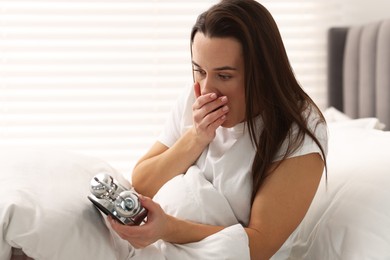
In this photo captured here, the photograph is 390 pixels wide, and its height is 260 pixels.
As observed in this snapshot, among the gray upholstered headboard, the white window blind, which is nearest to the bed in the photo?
the gray upholstered headboard

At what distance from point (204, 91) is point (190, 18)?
150 centimetres

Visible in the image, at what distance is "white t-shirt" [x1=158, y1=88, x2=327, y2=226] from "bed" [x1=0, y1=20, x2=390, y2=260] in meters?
0.05

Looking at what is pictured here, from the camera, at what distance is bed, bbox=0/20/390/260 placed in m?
1.19

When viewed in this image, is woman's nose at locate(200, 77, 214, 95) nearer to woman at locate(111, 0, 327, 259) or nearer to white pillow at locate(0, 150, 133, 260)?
woman at locate(111, 0, 327, 259)

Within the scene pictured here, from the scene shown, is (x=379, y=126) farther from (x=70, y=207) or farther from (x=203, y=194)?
(x=70, y=207)

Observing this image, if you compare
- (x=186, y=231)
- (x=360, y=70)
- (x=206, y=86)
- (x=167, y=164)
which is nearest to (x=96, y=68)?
(x=360, y=70)

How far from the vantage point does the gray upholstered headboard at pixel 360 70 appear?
2.38 m

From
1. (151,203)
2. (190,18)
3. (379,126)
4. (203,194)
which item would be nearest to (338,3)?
(190,18)

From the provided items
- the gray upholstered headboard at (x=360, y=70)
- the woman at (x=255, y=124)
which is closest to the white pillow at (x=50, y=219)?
the woman at (x=255, y=124)

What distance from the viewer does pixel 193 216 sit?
144 centimetres

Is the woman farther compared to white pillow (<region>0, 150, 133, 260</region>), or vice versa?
the woman

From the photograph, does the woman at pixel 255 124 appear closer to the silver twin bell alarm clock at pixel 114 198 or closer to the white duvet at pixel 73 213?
the white duvet at pixel 73 213

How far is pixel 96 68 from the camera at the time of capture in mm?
2918

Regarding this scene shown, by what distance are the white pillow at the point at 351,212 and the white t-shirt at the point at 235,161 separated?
0.48 feet
